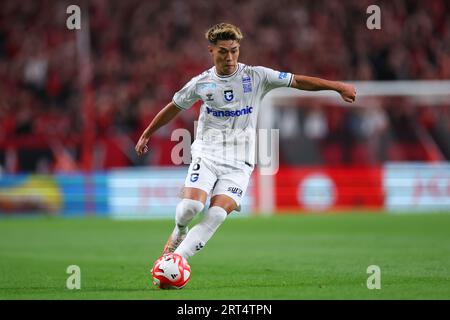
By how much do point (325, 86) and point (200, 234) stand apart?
187 centimetres

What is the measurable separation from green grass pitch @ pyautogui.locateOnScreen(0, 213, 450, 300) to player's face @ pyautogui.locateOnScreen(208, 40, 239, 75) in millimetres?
2134

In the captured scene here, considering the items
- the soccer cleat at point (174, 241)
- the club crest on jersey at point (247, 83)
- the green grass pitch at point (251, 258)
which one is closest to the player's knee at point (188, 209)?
the soccer cleat at point (174, 241)

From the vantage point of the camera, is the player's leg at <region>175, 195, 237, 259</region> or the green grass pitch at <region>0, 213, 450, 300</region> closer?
the green grass pitch at <region>0, 213, 450, 300</region>

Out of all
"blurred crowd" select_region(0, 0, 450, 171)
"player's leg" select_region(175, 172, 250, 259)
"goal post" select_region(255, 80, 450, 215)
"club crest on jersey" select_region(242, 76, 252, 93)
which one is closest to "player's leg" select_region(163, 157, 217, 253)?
"player's leg" select_region(175, 172, 250, 259)

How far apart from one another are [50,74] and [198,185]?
59.1ft

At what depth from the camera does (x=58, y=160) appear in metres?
23.4

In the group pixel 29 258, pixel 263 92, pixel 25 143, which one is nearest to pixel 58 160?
pixel 25 143

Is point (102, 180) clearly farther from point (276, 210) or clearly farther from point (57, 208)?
point (276, 210)

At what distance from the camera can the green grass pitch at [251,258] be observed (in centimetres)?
840

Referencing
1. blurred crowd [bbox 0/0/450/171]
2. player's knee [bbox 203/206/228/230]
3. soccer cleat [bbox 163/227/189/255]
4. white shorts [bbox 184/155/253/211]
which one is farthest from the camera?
blurred crowd [bbox 0/0/450/171]

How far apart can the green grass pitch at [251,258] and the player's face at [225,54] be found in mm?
2134

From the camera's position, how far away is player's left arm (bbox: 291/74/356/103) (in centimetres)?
883

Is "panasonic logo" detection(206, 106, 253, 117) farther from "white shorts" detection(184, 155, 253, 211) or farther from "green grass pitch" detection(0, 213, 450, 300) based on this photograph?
"green grass pitch" detection(0, 213, 450, 300)

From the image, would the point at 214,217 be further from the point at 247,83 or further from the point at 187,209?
the point at 247,83
